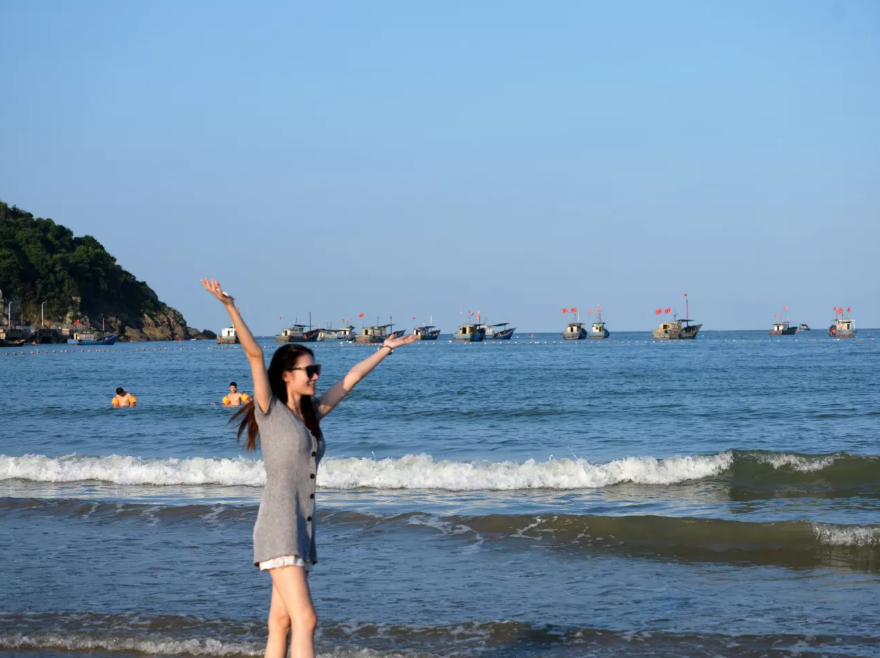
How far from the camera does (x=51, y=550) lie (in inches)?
395

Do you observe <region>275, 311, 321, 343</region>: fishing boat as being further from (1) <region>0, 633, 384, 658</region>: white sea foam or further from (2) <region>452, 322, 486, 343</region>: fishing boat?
(1) <region>0, 633, 384, 658</region>: white sea foam

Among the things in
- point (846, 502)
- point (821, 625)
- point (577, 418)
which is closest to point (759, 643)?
point (821, 625)

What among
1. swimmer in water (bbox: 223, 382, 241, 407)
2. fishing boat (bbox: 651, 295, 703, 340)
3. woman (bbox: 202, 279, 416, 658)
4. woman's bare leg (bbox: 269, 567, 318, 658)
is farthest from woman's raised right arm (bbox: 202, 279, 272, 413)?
fishing boat (bbox: 651, 295, 703, 340)

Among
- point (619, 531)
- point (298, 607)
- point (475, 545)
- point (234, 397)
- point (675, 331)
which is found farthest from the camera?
point (675, 331)

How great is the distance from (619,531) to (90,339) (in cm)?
14339

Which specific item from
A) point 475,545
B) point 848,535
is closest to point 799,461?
point 848,535

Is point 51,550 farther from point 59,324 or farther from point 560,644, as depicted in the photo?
point 59,324

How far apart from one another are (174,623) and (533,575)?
3.39 metres

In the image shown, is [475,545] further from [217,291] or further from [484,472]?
[217,291]

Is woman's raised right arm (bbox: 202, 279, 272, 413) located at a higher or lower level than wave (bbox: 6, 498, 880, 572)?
higher

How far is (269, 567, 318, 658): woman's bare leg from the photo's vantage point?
4590 millimetres

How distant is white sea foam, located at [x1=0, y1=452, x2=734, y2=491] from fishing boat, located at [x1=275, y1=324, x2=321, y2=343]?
Result: 143 meters

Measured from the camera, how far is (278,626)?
4.77 meters

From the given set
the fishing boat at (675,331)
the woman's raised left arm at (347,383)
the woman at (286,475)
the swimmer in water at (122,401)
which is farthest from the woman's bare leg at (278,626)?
the fishing boat at (675,331)
